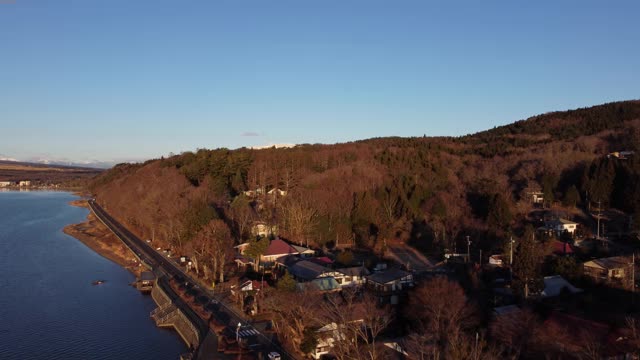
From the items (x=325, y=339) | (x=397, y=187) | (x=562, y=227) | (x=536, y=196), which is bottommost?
(x=325, y=339)

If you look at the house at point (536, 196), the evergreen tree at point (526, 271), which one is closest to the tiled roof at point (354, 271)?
the evergreen tree at point (526, 271)

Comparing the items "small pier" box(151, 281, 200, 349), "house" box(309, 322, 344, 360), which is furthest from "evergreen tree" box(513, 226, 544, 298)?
"small pier" box(151, 281, 200, 349)

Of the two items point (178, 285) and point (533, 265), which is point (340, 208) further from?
point (533, 265)

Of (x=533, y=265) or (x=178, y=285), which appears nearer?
(x=533, y=265)

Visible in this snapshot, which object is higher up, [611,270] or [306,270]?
[611,270]

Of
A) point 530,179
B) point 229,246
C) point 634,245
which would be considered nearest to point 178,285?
point 229,246

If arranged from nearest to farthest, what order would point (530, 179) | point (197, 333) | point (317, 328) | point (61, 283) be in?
point (317, 328) → point (197, 333) → point (61, 283) → point (530, 179)

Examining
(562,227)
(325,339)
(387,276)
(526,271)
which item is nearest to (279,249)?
(387,276)

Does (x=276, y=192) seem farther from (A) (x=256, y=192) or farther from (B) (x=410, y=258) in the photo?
(B) (x=410, y=258)

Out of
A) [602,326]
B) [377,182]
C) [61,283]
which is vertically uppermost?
[377,182]
